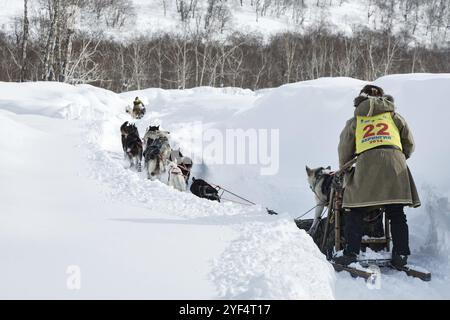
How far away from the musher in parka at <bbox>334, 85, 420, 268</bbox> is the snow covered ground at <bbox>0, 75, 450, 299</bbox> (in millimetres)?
272

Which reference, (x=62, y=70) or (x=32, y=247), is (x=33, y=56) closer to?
(x=62, y=70)

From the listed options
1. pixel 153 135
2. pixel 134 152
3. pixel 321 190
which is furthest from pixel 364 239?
pixel 153 135

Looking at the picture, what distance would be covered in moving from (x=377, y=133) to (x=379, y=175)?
29cm

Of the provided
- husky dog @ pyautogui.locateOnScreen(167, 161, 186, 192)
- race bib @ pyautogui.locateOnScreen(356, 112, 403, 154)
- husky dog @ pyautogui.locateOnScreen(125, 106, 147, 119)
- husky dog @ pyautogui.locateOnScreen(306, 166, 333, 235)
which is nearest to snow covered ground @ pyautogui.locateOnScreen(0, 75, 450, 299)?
husky dog @ pyautogui.locateOnScreen(306, 166, 333, 235)

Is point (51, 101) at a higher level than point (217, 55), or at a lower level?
lower

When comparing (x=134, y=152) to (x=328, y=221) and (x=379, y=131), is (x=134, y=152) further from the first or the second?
(x=379, y=131)

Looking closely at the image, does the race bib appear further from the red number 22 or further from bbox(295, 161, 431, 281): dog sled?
bbox(295, 161, 431, 281): dog sled

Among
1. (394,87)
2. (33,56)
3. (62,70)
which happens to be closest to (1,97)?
(62,70)

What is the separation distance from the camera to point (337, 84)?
7562mm

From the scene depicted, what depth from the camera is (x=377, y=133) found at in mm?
2910

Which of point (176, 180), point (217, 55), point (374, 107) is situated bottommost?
point (176, 180)

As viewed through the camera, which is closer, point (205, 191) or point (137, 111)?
point (205, 191)

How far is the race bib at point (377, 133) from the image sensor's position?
2.89m

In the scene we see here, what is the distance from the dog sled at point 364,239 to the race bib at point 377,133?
23 cm
